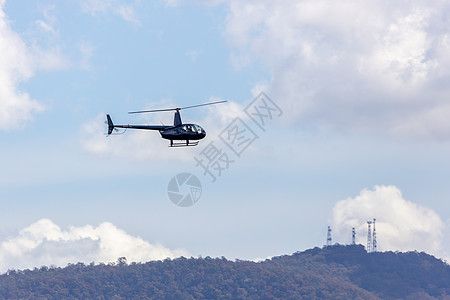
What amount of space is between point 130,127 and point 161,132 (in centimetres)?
763

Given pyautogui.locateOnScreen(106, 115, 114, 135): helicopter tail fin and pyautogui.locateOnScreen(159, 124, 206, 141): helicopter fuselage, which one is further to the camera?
pyautogui.locateOnScreen(106, 115, 114, 135): helicopter tail fin

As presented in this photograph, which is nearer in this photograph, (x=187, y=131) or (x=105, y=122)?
(x=187, y=131)

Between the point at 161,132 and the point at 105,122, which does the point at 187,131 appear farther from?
the point at 105,122

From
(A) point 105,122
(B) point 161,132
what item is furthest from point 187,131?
(A) point 105,122

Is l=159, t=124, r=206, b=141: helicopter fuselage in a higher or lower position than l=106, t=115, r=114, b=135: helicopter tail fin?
lower

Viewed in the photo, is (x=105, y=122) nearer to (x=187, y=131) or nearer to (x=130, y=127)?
(x=130, y=127)

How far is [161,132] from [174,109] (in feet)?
15.0

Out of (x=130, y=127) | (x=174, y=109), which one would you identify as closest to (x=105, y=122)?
(x=130, y=127)

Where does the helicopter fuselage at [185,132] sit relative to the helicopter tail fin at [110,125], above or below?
below

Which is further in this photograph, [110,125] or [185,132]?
[110,125]

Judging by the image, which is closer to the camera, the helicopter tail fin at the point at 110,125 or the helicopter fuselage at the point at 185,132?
the helicopter fuselage at the point at 185,132

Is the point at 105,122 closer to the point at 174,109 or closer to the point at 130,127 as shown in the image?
the point at 130,127

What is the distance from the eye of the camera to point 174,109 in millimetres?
135500

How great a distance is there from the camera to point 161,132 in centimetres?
13450
